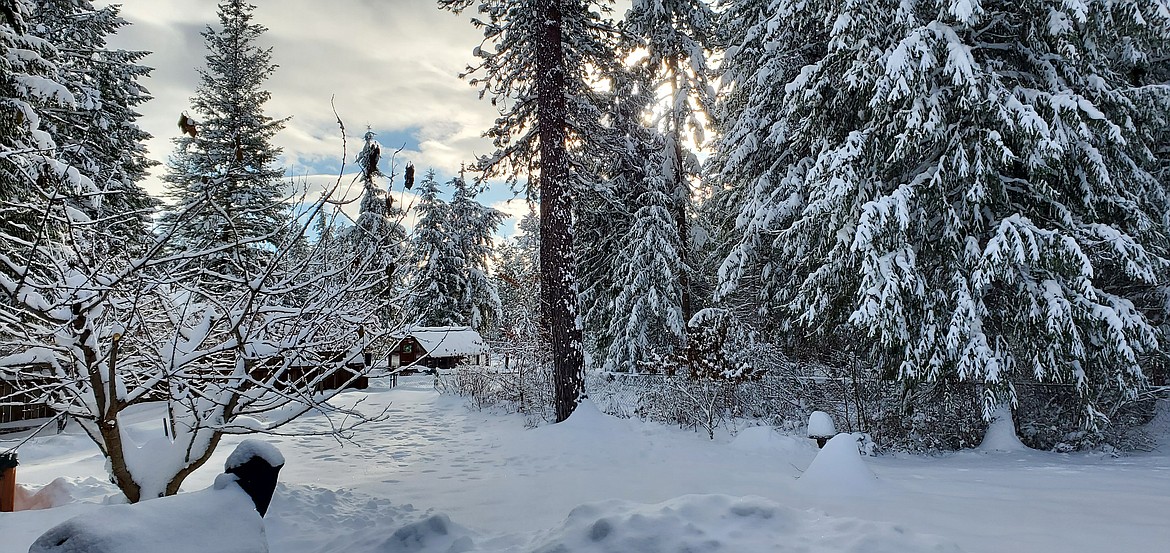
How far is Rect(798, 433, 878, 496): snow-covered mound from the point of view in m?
6.02

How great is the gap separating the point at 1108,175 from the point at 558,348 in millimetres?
8963

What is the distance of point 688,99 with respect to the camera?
1633cm

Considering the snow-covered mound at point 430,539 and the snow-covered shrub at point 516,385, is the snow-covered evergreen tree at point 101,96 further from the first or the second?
the snow-covered mound at point 430,539

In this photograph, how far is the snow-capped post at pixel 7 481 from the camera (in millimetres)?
4875

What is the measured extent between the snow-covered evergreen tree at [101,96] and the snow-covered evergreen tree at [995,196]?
1479 cm

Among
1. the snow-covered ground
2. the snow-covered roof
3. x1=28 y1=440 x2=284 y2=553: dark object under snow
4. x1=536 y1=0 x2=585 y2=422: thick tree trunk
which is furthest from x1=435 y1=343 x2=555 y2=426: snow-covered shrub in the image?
the snow-covered roof

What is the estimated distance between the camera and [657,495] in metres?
6.32

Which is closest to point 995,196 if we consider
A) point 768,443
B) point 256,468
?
point 768,443

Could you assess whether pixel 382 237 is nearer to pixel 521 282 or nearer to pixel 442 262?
pixel 521 282

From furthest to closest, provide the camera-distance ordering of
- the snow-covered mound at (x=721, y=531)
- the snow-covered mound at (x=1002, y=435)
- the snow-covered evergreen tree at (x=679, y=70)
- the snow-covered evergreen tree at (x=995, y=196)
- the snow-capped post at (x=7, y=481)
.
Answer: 1. the snow-covered evergreen tree at (x=679, y=70)
2. the snow-covered mound at (x=1002, y=435)
3. the snow-covered evergreen tree at (x=995, y=196)
4. the snow-capped post at (x=7, y=481)
5. the snow-covered mound at (x=721, y=531)

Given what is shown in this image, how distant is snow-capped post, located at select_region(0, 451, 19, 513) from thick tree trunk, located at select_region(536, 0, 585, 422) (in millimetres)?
7787

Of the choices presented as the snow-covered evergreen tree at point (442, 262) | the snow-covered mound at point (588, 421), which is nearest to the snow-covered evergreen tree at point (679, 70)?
the snow-covered mound at point (588, 421)

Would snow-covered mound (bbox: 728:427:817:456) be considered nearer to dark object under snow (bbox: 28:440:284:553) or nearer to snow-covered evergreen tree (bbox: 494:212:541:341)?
snow-covered evergreen tree (bbox: 494:212:541:341)

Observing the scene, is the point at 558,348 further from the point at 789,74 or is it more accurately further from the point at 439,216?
the point at 439,216
